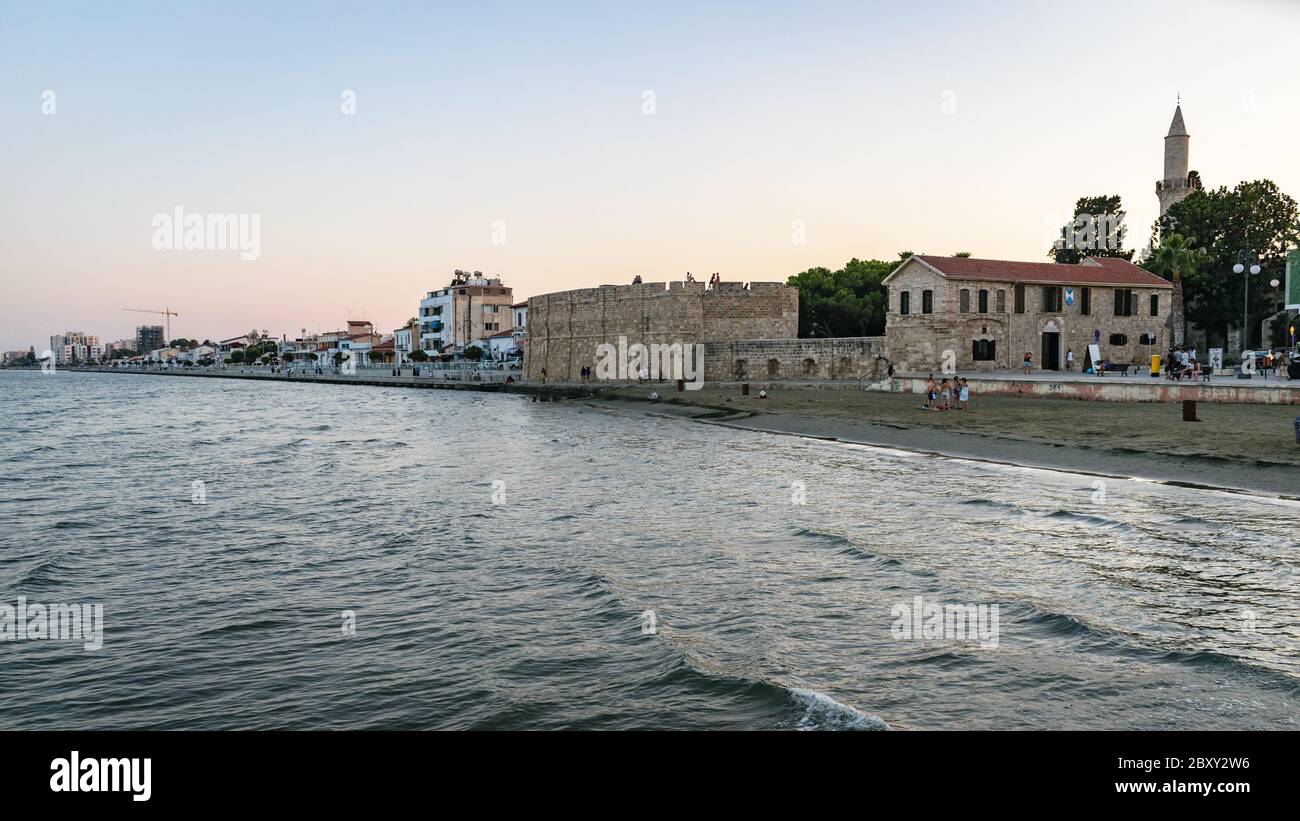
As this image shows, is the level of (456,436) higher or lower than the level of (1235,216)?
lower

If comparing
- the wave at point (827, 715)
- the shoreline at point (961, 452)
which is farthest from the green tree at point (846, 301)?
the wave at point (827, 715)

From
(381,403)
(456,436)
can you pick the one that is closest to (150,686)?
(456,436)

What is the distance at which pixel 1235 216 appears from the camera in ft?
193

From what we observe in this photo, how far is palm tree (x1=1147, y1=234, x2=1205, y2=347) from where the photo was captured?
5550cm

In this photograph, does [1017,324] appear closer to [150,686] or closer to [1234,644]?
[1234,644]

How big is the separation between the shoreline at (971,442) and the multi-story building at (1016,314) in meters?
6.68

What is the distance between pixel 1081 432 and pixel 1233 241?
47.2m

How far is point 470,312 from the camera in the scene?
102m

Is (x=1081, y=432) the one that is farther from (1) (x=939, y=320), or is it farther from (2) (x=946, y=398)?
(1) (x=939, y=320)

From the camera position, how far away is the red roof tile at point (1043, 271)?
43.7 meters

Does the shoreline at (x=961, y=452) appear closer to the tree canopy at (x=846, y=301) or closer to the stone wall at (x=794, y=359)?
A: the stone wall at (x=794, y=359)

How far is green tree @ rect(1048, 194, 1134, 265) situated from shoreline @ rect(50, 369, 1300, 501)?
32.2 m

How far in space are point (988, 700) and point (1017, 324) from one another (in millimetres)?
42185

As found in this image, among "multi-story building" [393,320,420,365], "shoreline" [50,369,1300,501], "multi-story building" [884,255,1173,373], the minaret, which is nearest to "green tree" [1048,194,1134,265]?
the minaret
